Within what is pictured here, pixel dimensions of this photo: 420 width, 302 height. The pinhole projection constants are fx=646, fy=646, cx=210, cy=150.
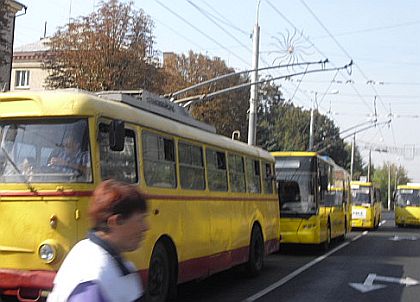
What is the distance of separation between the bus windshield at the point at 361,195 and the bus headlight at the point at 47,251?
28665mm

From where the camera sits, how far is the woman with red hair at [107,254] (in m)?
2.52

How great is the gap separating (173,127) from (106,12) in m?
24.3

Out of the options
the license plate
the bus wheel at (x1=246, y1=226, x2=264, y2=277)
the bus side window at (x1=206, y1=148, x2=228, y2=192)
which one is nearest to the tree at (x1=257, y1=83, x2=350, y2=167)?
the license plate

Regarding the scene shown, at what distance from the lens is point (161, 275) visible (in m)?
8.98

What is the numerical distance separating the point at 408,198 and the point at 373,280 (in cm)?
2799

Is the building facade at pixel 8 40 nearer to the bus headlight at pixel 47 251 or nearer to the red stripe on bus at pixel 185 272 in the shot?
the red stripe on bus at pixel 185 272

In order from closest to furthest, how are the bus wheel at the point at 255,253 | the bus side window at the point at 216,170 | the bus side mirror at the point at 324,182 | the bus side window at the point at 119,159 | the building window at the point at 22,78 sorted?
the bus side window at the point at 119,159 → the bus side window at the point at 216,170 → the bus wheel at the point at 255,253 → the bus side mirror at the point at 324,182 → the building window at the point at 22,78

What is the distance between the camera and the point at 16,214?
7.54 metres

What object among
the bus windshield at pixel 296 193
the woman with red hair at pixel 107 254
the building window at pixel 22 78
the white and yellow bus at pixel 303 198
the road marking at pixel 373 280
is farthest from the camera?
the building window at pixel 22 78

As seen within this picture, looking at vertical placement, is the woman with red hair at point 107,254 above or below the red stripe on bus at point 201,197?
below

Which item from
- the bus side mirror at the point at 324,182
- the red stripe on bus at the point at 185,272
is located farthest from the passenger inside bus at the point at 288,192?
the red stripe on bus at the point at 185,272

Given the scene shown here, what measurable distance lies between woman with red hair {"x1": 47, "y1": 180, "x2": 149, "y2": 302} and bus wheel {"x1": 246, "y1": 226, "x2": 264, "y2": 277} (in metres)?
10.9

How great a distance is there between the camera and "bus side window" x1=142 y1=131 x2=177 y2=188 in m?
8.84

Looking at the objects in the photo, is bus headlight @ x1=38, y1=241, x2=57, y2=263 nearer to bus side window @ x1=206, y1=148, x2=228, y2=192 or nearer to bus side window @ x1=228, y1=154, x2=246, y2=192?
bus side window @ x1=206, y1=148, x2=228, y2=192
